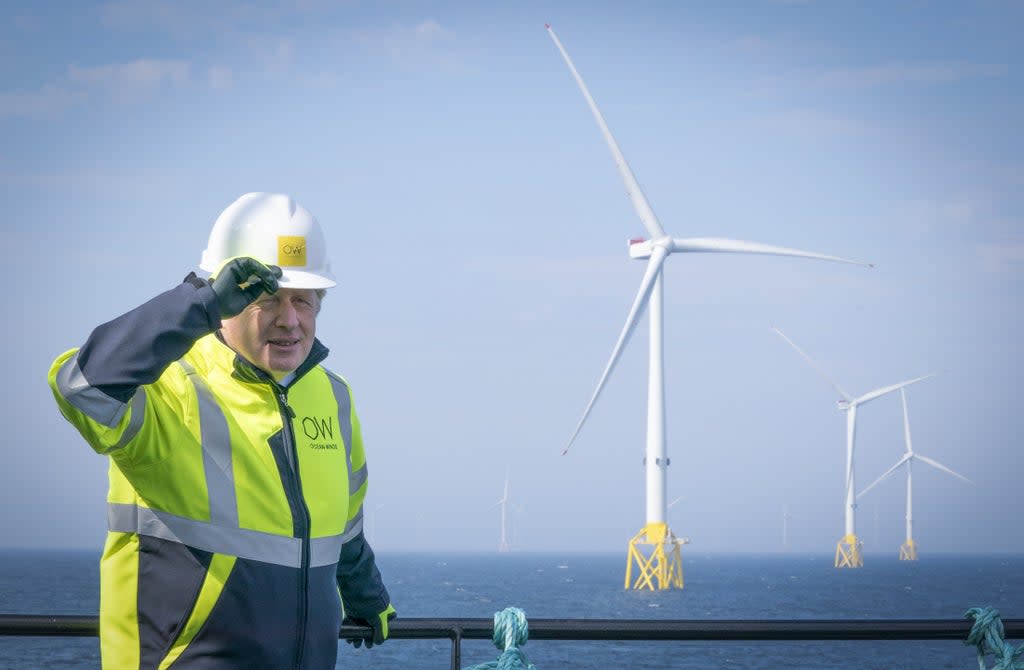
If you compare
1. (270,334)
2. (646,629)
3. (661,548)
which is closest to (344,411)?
(270,334)

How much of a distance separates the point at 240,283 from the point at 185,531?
0.58 m

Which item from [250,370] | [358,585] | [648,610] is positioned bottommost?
[648,610]

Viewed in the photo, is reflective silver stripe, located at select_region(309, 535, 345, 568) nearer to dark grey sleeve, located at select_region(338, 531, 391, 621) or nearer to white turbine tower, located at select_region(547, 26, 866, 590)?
dark grey sleeve, located at select_region(338, 531, 391, 621)

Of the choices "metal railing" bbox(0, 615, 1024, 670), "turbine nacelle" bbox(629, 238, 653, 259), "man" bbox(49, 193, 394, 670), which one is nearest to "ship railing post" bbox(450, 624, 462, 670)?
"metal railing" bbox(0, 615, 1024, 670)

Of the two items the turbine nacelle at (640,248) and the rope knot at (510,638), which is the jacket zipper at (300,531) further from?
the turbine nacelle at (640,248)

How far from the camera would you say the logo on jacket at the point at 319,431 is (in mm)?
3129

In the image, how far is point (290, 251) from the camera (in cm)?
320

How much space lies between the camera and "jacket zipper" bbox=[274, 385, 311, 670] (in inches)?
116

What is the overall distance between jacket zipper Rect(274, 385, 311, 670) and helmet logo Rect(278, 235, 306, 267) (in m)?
0.37

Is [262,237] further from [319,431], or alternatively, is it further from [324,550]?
[324,550]

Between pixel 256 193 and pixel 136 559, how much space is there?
39.9 inches

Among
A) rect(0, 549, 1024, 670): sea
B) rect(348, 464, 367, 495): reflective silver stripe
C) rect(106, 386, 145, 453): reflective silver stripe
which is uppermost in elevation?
rect(106, 386, 145, 453): reflective silver stripe

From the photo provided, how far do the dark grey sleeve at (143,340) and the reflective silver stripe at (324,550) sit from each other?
62cm

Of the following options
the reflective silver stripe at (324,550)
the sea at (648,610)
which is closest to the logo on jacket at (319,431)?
the reflective silver stripe at (324,550)
